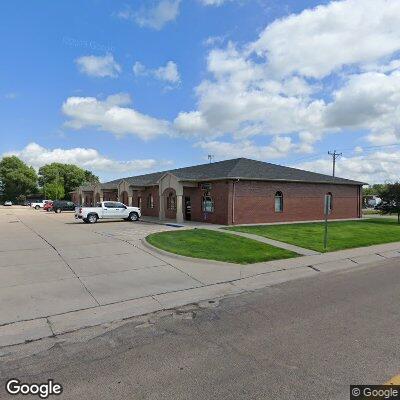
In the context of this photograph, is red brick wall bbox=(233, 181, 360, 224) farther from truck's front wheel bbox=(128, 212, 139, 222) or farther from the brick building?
truck's front wheel bbox=(128, 212, 139, 222)

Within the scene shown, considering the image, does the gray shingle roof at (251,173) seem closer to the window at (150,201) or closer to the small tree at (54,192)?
the window at (150,201)

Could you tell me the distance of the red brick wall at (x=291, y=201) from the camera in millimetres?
24375

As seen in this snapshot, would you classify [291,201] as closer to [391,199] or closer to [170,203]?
[391,199]

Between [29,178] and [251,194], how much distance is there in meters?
92.7

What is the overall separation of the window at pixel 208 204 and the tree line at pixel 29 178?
75.0 meters

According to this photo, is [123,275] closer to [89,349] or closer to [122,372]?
[89,349]

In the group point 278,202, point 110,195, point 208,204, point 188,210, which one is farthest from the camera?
point 110,195

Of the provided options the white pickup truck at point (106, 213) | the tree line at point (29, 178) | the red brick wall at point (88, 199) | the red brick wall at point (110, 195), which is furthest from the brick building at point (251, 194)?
the tree line at point (29, 178)

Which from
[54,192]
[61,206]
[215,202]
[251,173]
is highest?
[251,173]

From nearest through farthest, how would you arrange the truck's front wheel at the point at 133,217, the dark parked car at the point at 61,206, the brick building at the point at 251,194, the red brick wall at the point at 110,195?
1. the brick building at the point at 251,194
2. the truck's front wheel at the point at 133,217
3. the red brick wall at the point at 110,195
4. the dark parked car at the point at 61,206

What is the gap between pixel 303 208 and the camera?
2800 centimetres

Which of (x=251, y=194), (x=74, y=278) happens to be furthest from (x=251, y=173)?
(x=74, y=278)

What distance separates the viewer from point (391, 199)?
29844 mm

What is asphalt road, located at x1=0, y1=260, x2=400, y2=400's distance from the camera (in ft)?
12.8
